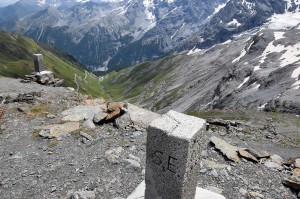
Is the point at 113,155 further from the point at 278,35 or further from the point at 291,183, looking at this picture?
the point at 278,35

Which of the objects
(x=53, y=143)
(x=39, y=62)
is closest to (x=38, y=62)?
(x=39, y=62)

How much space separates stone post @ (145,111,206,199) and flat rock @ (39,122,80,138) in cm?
1352

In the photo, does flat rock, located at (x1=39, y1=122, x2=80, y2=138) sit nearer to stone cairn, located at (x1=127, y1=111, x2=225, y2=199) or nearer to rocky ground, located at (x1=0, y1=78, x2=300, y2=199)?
rocky ground, located at (x1=0, y1=78, x2=300, y2=199)

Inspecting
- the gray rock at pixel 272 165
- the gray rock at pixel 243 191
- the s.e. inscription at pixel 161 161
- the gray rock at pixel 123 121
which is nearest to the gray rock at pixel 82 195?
the s.e. inscription at pixel 161 161

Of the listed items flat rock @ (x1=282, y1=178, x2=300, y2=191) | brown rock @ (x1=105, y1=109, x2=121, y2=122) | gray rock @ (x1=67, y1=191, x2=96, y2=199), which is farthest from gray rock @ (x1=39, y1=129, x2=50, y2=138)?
flat rock @ (x1=282, y1=178, x2=300, y2=191)

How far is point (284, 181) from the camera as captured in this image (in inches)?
748

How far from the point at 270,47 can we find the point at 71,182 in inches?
5300

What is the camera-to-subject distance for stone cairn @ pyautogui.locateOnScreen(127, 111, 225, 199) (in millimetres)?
11156

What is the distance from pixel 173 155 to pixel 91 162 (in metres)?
10.2

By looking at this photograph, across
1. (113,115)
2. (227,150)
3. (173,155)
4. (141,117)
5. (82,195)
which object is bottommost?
(227,150)

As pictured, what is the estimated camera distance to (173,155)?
11.3 metres

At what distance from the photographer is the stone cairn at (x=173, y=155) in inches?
439

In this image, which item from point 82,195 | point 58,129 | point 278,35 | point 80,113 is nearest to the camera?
point 82,195

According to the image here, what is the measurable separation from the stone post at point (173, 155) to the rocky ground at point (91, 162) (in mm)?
5778
